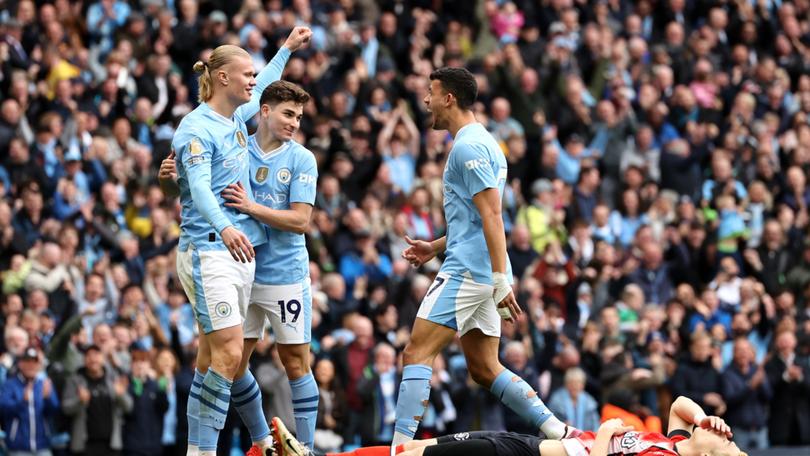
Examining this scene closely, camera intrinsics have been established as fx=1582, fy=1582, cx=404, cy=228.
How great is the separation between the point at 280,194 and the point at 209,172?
0.88m

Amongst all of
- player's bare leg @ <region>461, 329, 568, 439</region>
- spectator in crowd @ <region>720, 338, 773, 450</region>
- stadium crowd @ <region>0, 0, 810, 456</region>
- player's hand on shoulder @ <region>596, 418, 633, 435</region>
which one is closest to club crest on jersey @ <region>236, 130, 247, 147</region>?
player's bare leg @ <region>461, 329, 568, 439</region>

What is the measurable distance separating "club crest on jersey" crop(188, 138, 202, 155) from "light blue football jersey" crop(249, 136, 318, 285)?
0.77 meters

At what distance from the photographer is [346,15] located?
23.8m

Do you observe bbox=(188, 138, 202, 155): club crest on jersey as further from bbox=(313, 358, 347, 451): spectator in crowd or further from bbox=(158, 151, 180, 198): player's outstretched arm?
bbox=(313, 358, 347, 451): spectator in crowd

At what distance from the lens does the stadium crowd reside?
17.4 metres

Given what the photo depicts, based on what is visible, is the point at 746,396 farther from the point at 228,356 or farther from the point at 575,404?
the point at 228,356

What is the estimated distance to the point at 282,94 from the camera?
445 inches

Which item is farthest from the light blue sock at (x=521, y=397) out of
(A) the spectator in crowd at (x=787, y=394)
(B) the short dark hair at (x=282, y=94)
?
(A) the spectator in crowd at (x=787, y=394)

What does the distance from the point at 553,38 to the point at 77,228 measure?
363 inches

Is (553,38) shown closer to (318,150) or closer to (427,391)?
(318,150)

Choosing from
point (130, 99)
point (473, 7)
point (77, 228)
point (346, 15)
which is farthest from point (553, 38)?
point (77, 228)

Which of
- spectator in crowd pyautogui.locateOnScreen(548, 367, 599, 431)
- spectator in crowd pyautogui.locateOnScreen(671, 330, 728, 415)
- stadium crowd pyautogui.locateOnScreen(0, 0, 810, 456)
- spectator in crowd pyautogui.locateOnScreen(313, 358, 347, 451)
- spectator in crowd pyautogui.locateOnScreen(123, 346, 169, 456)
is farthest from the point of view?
spectator in crowd pyautogui.locateOnScreen(671, 330, 728, 415)

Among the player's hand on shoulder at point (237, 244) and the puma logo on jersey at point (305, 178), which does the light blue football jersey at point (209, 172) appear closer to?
the player's hand on shoulder at point (237, 244)

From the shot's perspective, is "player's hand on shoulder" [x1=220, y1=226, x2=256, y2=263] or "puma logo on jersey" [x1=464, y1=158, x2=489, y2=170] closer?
"player's hand on shoulder" [x1=220, y1=226, x2=256, y2=263]
